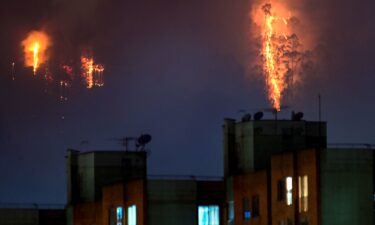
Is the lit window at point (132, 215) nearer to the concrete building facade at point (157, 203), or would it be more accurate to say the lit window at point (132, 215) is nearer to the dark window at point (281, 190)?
the concrete building facade at point (157, 203)

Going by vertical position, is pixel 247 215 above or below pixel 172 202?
below

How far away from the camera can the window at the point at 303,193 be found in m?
136

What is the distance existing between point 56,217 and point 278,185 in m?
39.0

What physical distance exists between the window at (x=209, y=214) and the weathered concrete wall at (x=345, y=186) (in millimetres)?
21321

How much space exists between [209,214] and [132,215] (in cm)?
684

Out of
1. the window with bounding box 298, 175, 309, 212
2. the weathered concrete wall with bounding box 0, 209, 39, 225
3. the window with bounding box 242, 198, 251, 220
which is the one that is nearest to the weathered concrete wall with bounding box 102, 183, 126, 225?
the window with bounding box 242, 198, 251, 220

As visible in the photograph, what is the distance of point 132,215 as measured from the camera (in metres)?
156

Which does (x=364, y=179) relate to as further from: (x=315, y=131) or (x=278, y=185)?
(x=315, y=131)

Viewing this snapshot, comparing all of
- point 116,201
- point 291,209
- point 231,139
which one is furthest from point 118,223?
point 291,209

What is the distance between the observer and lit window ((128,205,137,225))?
15500cm

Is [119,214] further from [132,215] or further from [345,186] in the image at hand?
[345,186]

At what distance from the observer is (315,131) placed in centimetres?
15475

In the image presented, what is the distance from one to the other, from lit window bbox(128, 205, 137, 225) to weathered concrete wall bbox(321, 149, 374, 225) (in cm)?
2581

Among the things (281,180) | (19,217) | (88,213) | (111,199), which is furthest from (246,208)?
(19,217)
